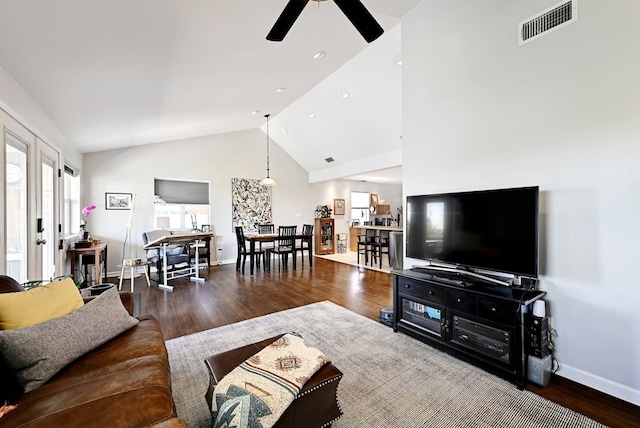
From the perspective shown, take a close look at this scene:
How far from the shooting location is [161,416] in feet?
3.49

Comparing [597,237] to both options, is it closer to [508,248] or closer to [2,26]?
[508,248]

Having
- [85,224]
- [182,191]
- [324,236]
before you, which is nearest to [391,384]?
[85,224]

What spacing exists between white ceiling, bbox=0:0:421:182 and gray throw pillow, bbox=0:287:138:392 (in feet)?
6.01

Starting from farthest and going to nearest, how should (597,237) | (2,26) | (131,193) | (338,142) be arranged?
1. (338,142)
2. (131,193)
3. (597,237)
4. (2,26)

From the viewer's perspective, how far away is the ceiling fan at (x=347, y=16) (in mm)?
1931

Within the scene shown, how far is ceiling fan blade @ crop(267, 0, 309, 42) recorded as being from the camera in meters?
1.90

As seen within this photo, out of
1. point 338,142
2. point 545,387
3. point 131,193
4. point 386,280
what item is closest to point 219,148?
point 131,193

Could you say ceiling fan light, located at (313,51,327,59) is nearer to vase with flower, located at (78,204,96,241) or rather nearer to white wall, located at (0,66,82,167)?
white wall, located at (0,66,82,167)

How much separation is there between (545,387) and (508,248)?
103 cm

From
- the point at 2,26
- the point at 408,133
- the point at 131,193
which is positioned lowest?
the point at 131,193

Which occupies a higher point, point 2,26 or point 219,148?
point 219,148

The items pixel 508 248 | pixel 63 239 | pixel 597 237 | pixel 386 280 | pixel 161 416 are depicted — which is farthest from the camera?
pixel 386 280

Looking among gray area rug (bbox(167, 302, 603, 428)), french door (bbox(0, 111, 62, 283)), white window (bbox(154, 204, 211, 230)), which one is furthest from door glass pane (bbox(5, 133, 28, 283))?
white window (bbox(154, 204, 211, 230))

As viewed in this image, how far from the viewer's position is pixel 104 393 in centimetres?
117
